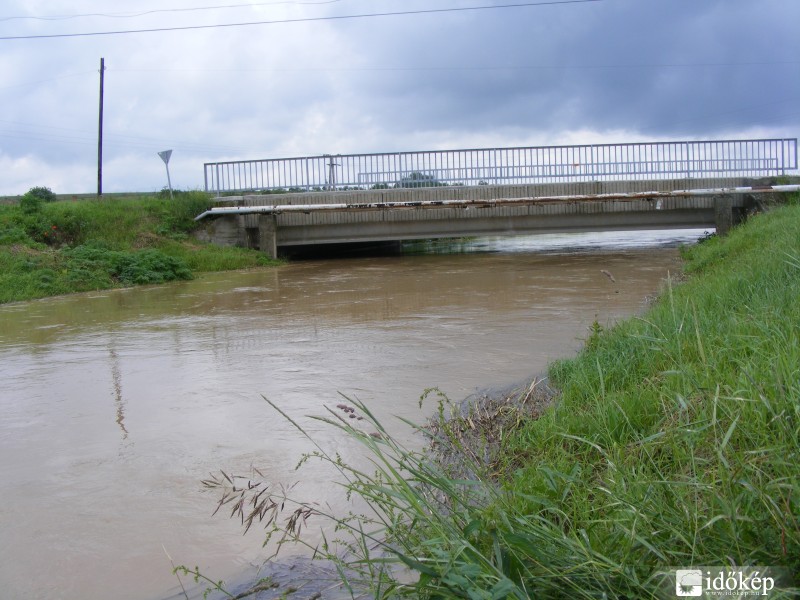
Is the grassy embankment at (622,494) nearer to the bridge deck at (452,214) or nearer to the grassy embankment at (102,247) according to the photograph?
the grassy embankment at (102,247)

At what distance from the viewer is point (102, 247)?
18609 mm

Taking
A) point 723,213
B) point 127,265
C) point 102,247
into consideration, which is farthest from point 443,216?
point 102,247

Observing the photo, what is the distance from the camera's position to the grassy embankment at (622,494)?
6.59 feet

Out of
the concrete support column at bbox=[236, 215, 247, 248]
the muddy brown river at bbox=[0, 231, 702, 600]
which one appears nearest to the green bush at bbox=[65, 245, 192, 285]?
the muddy brown river at bbox=[0, 231, 702, 600]

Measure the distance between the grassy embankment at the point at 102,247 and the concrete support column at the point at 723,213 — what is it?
12.8 meters

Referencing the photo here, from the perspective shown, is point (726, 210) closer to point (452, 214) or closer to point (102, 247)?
point (452, 214)

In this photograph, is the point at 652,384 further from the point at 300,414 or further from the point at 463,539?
the point at 300,414

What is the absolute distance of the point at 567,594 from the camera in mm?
2018

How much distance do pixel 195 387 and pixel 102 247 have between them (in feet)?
45.5

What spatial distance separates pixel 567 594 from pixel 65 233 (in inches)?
789

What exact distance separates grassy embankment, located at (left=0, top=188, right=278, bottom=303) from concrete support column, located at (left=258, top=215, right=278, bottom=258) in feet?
1.92

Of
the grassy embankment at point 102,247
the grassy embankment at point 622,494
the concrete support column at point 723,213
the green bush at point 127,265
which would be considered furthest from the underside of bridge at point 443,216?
the grassy embankment at point 622,494

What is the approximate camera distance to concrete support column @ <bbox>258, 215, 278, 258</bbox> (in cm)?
2145

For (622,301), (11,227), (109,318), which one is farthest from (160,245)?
(622,301)
